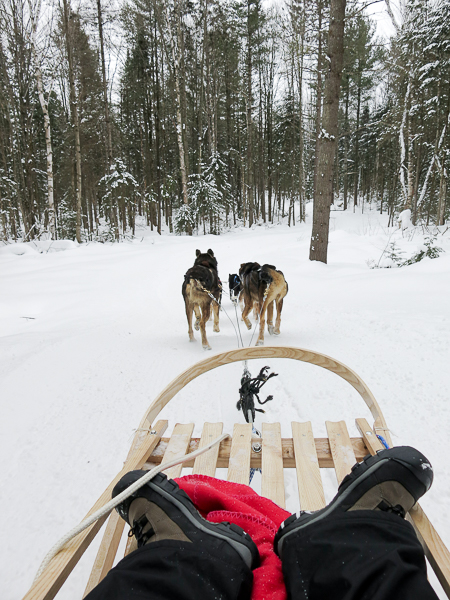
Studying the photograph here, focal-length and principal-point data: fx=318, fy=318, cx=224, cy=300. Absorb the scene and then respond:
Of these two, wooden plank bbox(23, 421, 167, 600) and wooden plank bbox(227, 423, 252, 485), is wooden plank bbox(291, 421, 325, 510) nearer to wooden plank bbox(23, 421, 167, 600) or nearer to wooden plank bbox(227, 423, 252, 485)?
wooden plank bbox(227, 423, 252, 485)

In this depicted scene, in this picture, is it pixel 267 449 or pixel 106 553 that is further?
pixel 267 449

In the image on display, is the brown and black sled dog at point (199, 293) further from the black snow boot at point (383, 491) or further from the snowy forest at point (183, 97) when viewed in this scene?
the snowy forest at point (183, 97)

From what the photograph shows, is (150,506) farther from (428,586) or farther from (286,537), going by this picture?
(428,586)

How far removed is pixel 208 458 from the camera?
2.06 metres

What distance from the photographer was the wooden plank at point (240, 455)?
1901 millimetres

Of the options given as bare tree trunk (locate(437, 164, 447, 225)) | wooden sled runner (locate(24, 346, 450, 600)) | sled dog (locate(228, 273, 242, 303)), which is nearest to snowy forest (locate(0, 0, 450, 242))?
bare tree trunk (locate(437, 164, 447, 225))

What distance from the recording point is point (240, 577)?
1.11 m

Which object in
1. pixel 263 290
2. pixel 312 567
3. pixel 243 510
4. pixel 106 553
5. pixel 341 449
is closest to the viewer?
pixel 312 567

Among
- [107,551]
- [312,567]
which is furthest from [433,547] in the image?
[107,551]

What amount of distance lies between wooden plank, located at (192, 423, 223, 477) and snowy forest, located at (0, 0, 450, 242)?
8.29 meters

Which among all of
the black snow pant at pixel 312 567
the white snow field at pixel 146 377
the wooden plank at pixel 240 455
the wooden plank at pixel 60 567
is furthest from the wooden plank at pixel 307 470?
the wooden plank at pixel 60 567

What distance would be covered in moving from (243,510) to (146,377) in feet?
8.82

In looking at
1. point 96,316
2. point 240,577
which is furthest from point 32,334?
point 240,577

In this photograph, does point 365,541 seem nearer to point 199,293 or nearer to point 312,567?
point 312,567
